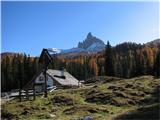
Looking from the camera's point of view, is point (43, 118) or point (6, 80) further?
point (6, 80)

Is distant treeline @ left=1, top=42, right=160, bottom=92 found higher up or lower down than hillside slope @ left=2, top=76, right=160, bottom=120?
higher up

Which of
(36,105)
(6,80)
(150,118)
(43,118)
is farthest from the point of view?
(6,80)

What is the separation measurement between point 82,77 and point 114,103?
131459 millimetres

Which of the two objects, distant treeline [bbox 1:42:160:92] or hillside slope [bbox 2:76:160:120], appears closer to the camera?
hillside slope [bbox 2:76:160:120]

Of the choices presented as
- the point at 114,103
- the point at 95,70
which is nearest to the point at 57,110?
the point at 114,103

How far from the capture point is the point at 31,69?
142875 millimetres

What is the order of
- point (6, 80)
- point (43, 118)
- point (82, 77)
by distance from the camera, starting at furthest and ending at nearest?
point (82, 77) → point (6, 80) → point (43, 118)

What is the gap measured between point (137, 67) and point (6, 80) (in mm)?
57509

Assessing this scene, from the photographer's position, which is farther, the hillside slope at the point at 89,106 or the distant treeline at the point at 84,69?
the distant treeline at the point at 84,69

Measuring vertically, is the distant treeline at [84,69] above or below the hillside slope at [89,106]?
above

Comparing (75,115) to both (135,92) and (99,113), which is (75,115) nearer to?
(99,113)

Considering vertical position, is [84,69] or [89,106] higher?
[84,69]

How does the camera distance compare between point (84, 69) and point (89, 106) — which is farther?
point (84, 69)

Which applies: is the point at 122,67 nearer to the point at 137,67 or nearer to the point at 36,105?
the point at 137,67
